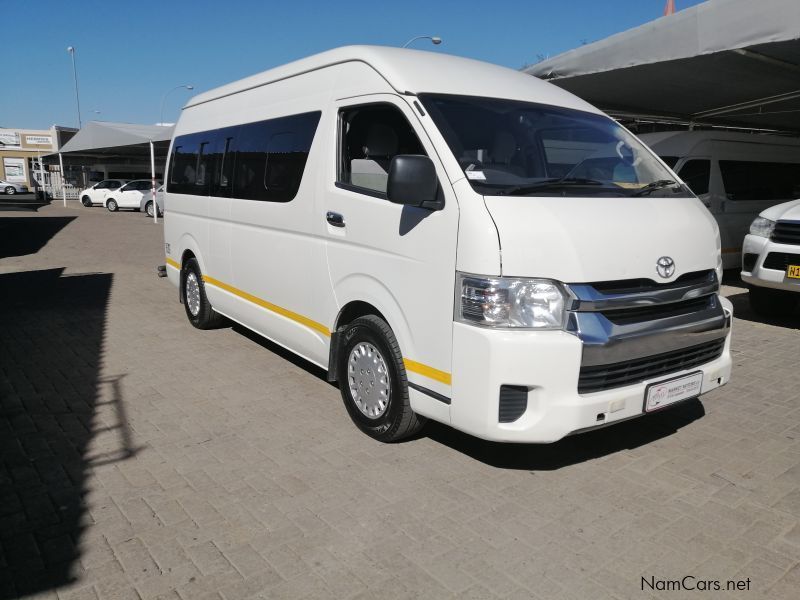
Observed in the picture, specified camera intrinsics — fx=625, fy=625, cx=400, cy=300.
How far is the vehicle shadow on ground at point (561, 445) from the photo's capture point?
394cm

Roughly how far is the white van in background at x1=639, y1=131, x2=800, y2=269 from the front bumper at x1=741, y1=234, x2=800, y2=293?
2791mm

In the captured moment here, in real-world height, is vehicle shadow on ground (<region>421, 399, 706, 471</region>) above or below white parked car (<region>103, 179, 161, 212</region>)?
below

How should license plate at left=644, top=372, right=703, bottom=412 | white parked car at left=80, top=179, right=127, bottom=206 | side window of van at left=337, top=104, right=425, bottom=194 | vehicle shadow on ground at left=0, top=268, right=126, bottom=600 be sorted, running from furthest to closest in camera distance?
1. white parked car at left=80, top=179, right=127, bottom=206
2. side window of van at left=337, top=104, right=425, bottom=194
3. license plate at left=644, top=372, right=703, bottom=412
4. vehicle shadow on ground at left=0, top=268, right=126, bottom=600

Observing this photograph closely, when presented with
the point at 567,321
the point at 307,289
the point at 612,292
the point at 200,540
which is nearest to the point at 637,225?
the point at 612,292

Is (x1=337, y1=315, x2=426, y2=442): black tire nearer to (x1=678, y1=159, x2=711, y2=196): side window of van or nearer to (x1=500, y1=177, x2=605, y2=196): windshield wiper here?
(x1=500, y1=177, x2=605, y2=196): windshield wiper

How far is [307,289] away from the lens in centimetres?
472

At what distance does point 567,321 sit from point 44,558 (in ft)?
9.03

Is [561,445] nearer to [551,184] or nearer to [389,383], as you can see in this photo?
[389,383]

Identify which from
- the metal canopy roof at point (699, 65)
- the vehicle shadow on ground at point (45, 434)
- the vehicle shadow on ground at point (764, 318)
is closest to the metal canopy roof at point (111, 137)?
the metal canopy roof at point (699, 65)

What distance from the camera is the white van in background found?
10.1 metres

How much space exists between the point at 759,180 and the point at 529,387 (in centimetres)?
967

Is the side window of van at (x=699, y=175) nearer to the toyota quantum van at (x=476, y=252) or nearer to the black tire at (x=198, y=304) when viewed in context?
the toyota quantum van at (x=476, y=252)

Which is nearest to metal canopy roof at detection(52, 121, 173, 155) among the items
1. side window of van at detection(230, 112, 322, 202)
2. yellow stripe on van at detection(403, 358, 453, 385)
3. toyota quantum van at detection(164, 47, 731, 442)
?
side window of van at detection(230, 112, 322, 202)

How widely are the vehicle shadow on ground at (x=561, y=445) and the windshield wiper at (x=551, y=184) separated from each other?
1.45 metres
